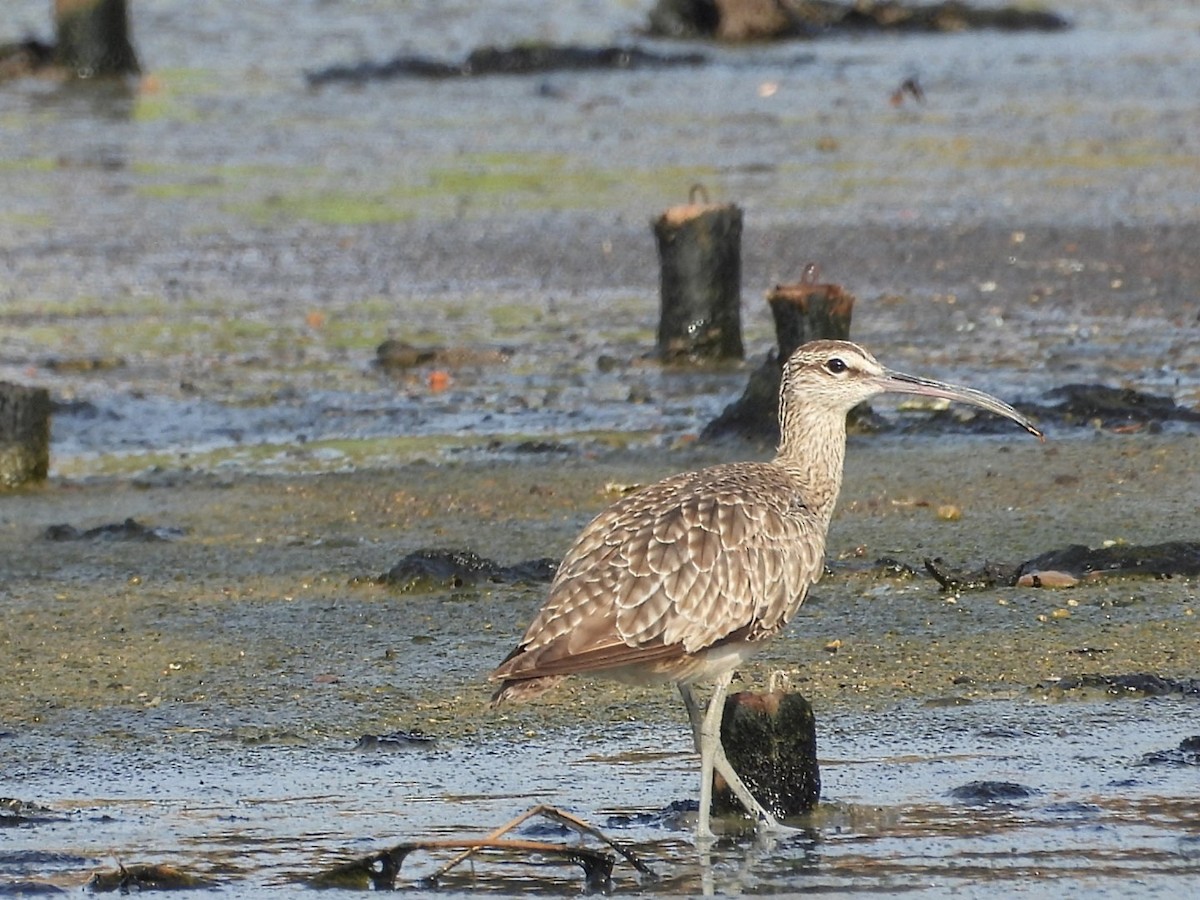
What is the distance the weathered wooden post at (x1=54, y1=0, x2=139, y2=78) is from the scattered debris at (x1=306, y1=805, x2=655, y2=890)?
2351cm

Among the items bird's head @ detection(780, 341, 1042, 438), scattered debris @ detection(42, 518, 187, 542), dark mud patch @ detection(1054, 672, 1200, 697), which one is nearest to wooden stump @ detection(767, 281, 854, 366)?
scattered debris @ detection(42, 518, 187, 542)

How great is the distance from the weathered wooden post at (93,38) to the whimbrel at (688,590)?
22364mm

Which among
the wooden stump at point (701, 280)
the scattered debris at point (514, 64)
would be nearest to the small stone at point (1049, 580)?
the wooden stump at point (701, 280)

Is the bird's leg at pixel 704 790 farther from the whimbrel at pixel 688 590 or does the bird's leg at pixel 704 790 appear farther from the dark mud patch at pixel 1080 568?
the dark mud patch at pixel 1080 568

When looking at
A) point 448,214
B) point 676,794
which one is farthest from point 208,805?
point 448,214

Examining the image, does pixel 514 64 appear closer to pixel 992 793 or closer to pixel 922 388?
pixel 922 388

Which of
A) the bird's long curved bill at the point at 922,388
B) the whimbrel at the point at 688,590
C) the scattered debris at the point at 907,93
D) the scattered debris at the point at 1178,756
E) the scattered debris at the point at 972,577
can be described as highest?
the scattered debris at the point at 907,93

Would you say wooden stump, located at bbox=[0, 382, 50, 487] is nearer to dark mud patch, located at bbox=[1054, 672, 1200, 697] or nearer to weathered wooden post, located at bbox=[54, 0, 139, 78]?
dark mud patch, located at bbox=[1054, 672, 1200, 697]

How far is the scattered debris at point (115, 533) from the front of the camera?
10547 millimetres

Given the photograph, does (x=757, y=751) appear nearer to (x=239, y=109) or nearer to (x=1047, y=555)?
(x=1047, y=555)

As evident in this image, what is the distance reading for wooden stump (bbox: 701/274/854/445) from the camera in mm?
11477

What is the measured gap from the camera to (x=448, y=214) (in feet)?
65.0

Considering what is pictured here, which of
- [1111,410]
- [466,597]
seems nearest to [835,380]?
[466,597]

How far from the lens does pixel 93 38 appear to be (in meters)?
28.7
